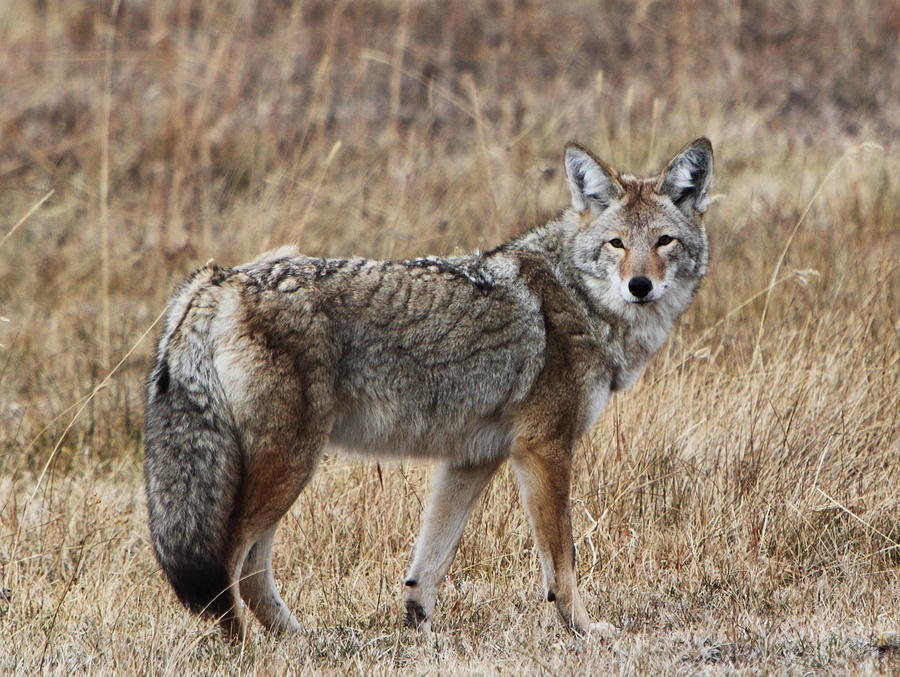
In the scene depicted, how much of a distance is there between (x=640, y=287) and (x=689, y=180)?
682 millimetres

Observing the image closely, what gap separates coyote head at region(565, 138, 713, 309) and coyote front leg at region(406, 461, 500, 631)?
893mm

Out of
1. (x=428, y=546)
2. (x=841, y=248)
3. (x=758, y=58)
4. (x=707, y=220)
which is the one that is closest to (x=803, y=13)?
(x=758, y=58)

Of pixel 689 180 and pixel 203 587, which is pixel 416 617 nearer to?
pixel 203 587

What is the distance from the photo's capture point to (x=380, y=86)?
13.5 metres

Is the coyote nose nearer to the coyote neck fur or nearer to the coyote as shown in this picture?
→ the coyote

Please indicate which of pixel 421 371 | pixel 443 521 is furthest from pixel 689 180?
pixel 443 521

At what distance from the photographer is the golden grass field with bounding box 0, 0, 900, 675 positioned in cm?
425

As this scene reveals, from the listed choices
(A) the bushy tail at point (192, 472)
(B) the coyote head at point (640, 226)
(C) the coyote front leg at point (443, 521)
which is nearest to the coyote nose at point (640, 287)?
(B) the coyote head at point (640, 226)

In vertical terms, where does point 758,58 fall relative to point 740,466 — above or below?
above

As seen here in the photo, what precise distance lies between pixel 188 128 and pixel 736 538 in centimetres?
693

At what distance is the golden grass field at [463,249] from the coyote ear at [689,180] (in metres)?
1.11

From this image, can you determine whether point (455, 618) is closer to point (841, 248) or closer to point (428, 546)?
point (428, 546)

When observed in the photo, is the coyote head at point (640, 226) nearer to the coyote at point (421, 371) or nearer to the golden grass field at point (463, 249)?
the coyote at point (421, 371)

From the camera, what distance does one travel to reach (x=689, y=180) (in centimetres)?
486
